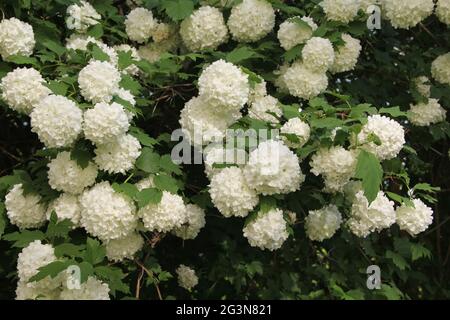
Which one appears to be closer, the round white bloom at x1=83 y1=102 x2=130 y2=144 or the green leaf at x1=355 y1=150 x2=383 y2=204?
the green leaf at x1=355 y1=150 x2=383 y2=204

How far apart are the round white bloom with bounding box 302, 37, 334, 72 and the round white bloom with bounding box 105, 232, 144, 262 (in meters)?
1.35

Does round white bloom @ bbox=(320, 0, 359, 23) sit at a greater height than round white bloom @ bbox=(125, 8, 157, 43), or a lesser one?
greater

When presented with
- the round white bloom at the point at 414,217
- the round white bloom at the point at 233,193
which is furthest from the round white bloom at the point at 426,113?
the round white bloom at the point at 233,193

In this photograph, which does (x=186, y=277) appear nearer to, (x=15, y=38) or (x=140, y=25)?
(x=140, y=25)

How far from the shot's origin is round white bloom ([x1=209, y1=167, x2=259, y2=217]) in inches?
106

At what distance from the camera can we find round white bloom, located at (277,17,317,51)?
340 centimetres

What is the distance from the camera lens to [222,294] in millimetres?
4316

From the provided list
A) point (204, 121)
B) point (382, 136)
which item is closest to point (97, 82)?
point (204, 121)

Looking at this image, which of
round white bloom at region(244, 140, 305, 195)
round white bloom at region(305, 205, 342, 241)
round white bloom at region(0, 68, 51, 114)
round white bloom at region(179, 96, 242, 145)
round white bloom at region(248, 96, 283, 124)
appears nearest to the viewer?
round white bloom at region(244, 140, 305, 195)

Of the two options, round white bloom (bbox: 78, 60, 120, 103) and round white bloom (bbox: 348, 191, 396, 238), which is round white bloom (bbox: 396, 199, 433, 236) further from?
round white bloom (bbox: 78, 60, 120, 103)

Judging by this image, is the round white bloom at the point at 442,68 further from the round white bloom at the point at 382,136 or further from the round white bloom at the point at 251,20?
the round white bloom at the point at 382,136

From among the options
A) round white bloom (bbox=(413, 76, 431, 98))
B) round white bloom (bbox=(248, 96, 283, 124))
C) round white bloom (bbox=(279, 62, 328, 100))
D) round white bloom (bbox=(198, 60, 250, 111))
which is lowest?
round white bloom (bbox=(413, 76, 431, 98))

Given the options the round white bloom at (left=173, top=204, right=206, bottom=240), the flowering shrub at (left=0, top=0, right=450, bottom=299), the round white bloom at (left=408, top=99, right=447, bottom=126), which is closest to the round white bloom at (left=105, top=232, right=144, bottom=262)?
the flowering shrub at (left=0, top=0, right=450, bottom=299)

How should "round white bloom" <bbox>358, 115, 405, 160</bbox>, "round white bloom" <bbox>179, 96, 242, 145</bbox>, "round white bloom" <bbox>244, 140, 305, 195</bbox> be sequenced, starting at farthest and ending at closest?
"round white bloom" <bbox>179, 96, 242, 145</bbox>
"round white bloom" <bbox>358, 115, 405, 160</bbox>
"round white bloom" <bbox>244, 140, 305, 195</bbox>
